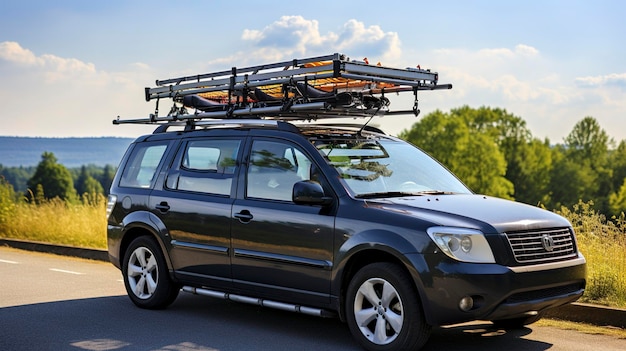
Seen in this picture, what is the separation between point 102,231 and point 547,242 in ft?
37.8

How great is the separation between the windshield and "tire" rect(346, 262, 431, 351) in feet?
2.62

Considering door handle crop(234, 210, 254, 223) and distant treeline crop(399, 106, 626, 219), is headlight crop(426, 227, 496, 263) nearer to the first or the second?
door handle crop(234, 210, 254, 223)

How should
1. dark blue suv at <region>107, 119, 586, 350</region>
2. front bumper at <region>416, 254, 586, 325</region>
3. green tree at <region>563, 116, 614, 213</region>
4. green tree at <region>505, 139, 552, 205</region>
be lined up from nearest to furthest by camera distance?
front bumper at <region>416, 254, 586, 325</region> → dark blue suv at <region>107, 119, 586, 350</region> → green tree at <region>505, 139, 552, 205</region> → green tree at <region>563, 116, 614, 213</region>

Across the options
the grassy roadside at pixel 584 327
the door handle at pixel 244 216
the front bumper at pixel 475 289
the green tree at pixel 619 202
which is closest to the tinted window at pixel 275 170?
the door handle at pixel 244 216

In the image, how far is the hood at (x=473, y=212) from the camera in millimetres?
7082

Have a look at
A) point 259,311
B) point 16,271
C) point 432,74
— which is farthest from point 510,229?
point 16,271

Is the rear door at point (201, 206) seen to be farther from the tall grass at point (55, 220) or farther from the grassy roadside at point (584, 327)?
the tall grass at point (55, 220)

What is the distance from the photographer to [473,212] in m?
7.34

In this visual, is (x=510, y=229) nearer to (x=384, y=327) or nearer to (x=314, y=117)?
(x=384, y=327)

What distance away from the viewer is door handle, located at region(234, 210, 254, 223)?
839 centimetres

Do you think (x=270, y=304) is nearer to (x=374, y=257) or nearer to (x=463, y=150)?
(x=374, y=257)

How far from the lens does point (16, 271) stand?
43.4ft

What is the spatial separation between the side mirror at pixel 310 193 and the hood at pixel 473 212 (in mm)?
395

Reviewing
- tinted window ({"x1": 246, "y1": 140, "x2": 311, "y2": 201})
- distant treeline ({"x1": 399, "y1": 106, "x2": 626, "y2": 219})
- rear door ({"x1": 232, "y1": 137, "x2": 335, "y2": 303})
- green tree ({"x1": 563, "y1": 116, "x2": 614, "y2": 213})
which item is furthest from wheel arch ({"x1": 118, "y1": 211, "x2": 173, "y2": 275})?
green tree ({"x1": 563, "y1": 116, "x2": 614, "y2": 213})
